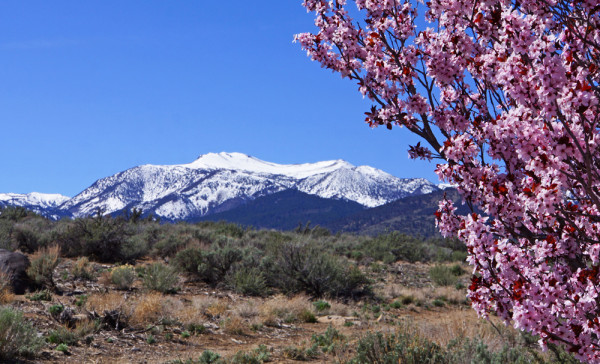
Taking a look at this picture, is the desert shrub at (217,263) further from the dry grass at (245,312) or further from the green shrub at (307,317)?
the green shrub at (307,317)

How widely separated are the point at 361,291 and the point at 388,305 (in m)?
1.40

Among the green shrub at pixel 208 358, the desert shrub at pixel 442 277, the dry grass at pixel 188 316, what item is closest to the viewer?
the green shrub at pixel 208 358

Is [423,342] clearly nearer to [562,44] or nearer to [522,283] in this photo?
[522,283]

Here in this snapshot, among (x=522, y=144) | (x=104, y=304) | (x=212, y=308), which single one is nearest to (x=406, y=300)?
(x=212, y=308)

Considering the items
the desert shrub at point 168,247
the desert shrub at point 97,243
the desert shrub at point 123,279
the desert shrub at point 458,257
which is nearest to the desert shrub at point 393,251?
the desert shrub at point 458,257

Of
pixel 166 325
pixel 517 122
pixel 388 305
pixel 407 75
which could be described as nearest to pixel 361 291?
pixel 388 305

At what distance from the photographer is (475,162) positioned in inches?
181

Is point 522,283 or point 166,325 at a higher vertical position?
point 522,283

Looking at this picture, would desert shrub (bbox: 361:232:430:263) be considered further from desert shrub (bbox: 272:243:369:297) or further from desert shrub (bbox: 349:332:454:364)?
desert shrub (bbox: 349:332:454:364)

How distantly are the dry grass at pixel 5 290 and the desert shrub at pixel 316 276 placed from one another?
794cm

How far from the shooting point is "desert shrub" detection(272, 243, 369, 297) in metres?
16.7

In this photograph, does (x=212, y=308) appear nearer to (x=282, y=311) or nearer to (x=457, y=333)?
(x=282, y=311)

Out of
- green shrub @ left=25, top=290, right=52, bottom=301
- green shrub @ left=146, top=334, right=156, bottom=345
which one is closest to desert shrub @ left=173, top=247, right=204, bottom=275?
green shrub @ left=25, top=290, right=52, bottom=301

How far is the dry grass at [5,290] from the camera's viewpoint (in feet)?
35.2
